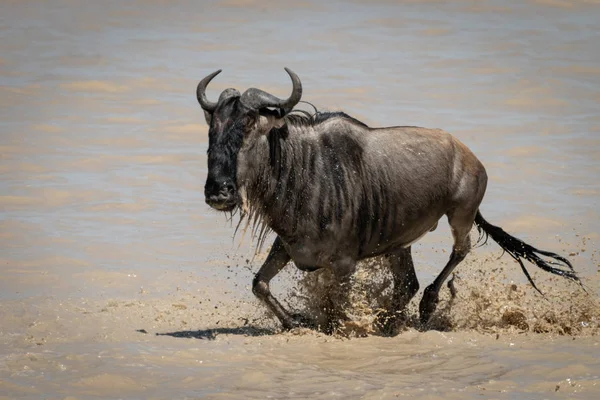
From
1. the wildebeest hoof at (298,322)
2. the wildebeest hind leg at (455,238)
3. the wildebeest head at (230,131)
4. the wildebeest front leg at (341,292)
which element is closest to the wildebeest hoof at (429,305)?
the wildebeest hind leg at (455,238)

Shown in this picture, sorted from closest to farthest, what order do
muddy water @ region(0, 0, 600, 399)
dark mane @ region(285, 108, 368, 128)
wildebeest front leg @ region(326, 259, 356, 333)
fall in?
muddy water @ region(0, 0, 600, 399), wildebeest front leg @ region(326, 259, 356, 333), dark mane @ region(285, 108, 368, 128)

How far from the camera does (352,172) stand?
8547 mm

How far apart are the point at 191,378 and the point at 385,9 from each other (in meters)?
20.7

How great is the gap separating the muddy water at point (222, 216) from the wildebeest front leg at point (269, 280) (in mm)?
217

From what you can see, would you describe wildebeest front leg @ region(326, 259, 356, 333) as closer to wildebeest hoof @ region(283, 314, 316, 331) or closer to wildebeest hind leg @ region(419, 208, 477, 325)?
wildebeest hoof @ region(283, 314, 316, 331)

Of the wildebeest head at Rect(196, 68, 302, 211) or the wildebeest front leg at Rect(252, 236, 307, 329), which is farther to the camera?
the wildebeest front leg at Rect(252, 236, 307, 329)

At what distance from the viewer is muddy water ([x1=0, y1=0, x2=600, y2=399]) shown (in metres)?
7.44

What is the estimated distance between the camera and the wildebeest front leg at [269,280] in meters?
8.45

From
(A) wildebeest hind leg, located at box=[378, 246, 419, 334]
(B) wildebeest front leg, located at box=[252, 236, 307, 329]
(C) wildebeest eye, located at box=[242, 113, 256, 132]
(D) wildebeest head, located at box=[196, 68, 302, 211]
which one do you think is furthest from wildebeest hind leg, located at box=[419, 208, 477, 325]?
(C) wildebeest eye, located at box=[242, 113, 256, 132]

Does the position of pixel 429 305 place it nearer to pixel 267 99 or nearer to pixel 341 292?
pixel 341 292

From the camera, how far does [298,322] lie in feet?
28.1

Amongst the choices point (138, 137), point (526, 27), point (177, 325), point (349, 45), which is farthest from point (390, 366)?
point (526, 27)

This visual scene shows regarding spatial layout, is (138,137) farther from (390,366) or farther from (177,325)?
(390,366)

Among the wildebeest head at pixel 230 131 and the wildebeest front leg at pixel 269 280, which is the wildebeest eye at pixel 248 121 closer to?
the wildebeest head at pixel 230 131
